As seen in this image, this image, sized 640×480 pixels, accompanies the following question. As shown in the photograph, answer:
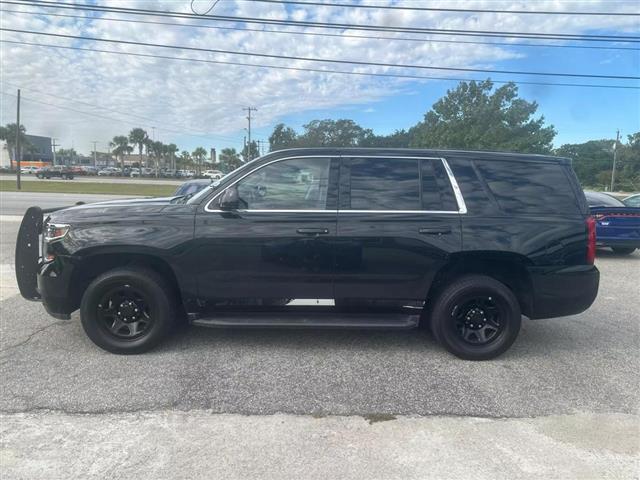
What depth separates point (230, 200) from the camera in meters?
4.07

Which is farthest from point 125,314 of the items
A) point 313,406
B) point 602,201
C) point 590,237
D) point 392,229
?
point 602,201

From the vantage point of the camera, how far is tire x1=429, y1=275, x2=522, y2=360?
4.18m

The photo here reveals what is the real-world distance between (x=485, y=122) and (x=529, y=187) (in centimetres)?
4464

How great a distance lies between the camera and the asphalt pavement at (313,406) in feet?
9.00

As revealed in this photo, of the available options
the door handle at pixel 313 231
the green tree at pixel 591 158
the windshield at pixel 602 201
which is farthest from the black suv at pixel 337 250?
the green tree at pixel 591 158

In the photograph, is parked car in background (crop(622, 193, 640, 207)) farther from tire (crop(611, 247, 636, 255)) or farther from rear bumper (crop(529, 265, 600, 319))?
rear bumper (crop(529, 265, 600, 319))

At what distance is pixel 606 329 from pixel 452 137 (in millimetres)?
39866

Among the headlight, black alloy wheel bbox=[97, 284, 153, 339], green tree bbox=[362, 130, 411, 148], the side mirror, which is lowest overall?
black alloy wheel bbox=[97, 284, 153, 339]

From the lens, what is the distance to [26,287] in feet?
14.4

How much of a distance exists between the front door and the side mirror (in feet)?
0.14

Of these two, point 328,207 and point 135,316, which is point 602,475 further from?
point 135,316

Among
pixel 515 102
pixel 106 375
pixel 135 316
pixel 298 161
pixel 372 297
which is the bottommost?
pixel 106 375

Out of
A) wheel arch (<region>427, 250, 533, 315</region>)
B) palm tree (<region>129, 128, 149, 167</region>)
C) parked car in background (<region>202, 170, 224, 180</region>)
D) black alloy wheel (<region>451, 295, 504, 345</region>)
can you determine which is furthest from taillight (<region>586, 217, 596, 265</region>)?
palm tree (<region>129, 128, 149, 167</region>)

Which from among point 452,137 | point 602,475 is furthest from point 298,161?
point 452,137
